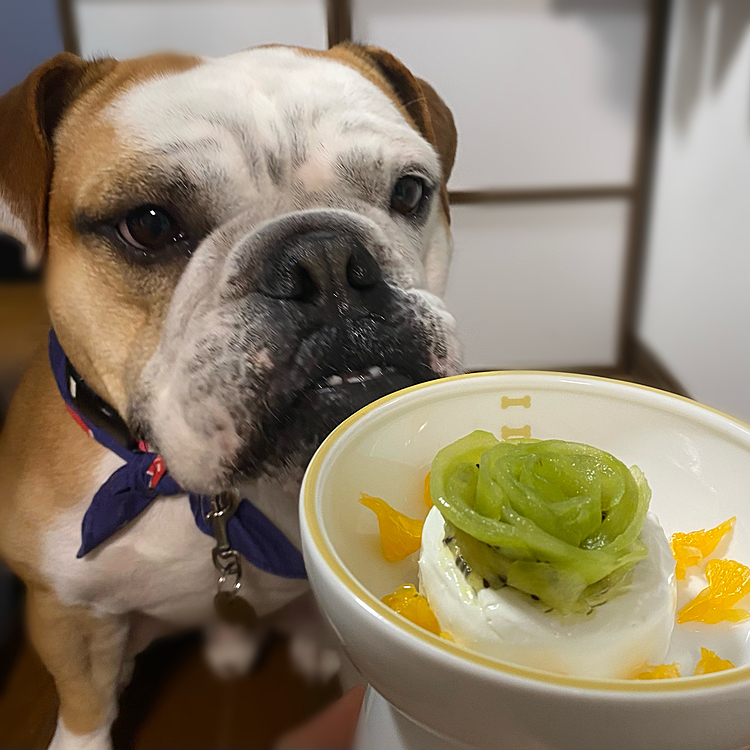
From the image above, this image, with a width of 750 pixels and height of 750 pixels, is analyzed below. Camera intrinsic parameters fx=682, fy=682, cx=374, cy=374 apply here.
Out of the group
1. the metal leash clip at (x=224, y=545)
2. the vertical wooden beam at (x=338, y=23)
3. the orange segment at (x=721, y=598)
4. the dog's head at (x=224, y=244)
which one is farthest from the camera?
the vertical wooden beam at (x=338, y=23)

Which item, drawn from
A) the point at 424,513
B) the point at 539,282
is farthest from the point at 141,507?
the point at 539,282

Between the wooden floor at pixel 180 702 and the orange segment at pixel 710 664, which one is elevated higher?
the orange segment at pixel 710 664

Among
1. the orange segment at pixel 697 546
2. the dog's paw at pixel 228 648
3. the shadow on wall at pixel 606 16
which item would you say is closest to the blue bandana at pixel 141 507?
the dog's paw at pixel 228 648

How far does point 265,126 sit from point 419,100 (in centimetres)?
20

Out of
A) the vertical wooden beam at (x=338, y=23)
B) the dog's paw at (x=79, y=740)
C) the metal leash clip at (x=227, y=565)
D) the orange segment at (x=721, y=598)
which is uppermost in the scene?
the vertical wooden beam at (x=338, y=23)

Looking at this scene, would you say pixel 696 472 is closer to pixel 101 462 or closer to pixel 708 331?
pixel 101 462

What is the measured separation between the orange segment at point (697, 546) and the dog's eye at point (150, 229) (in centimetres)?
40

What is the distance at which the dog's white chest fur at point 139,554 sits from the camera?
0.56 m

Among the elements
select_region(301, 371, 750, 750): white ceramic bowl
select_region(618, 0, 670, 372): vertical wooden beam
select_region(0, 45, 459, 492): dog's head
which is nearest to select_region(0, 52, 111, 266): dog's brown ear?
select_region(0, 45, 459, 492): dog's head

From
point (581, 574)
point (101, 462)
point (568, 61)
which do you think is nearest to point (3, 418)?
point (101, 462)

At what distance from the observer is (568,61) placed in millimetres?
778

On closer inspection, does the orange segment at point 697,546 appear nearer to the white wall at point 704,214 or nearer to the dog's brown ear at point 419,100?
the dog's brown ear at point 419,100

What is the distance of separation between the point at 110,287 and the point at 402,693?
0.40 m

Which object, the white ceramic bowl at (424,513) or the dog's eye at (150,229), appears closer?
the white ceramic bowl at (424,513)
